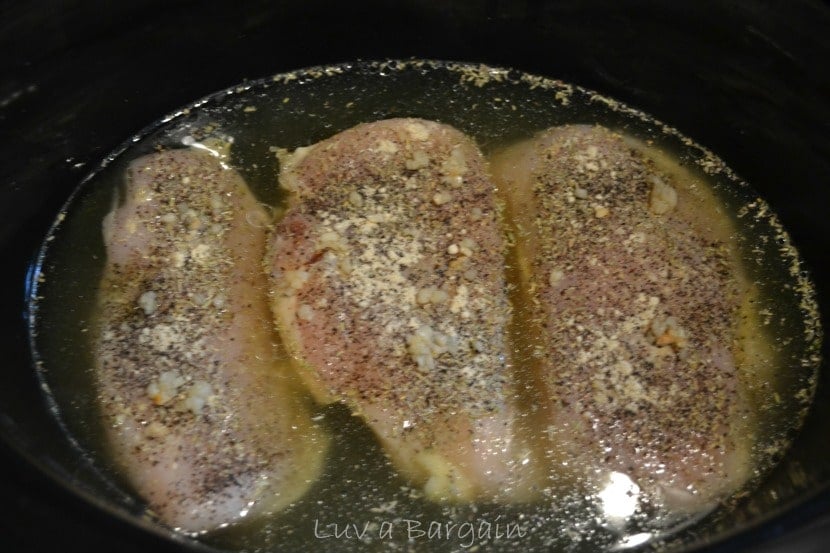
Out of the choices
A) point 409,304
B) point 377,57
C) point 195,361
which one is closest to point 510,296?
point 409,304

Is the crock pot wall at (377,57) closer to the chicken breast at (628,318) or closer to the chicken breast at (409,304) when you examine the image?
the chicken breast at (628,318)

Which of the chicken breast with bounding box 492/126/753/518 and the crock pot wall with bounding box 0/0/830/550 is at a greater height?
the crock pot wall with bounding box 0/0/830/550

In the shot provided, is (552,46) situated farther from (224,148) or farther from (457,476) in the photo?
(457,476)

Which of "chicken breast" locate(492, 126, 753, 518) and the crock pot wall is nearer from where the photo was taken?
"chicken breast" locate(492, 126, 753, 518)

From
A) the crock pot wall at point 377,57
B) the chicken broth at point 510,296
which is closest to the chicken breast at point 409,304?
the chicken broth at point 510,296

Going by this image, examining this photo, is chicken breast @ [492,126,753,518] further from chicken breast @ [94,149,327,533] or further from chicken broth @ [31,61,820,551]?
chicken breast @ [94,149,327,533]

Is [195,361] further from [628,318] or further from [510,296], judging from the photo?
[628,318]

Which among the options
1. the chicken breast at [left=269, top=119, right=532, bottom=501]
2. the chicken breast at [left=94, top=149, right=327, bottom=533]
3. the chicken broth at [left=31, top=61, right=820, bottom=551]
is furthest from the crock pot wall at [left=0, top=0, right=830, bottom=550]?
the chicken breast at [left=269, top=119, right=532, bottom=501]
